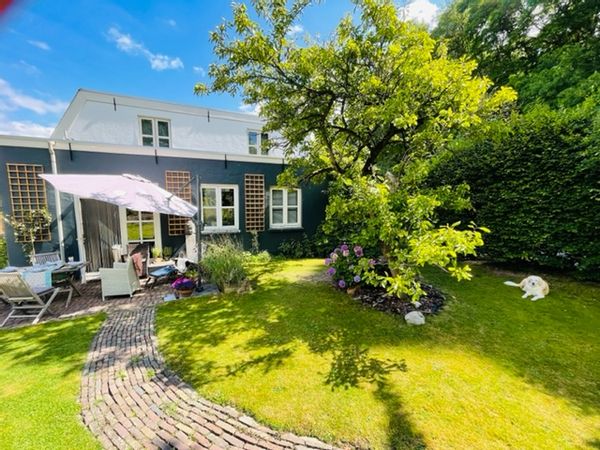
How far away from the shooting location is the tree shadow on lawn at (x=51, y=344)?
351cm

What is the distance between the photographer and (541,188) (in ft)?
19.0

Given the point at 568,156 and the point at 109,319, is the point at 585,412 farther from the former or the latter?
the point at 109,319

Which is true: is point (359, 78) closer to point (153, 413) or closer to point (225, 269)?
point (225, 269)

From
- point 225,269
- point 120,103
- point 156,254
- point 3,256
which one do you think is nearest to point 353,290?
point 225,269

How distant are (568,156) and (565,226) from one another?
143cm

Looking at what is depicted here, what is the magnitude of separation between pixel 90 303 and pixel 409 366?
6352 millimetres

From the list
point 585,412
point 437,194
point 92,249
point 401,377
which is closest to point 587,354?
point 585,412

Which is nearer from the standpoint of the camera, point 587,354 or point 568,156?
point 587,354

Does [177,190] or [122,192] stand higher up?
[177,190]

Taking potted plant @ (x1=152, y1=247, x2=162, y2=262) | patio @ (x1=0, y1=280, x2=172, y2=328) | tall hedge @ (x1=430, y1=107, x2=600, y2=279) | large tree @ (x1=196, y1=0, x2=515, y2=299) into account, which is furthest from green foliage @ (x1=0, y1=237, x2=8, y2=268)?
tall hedge @ (x1=430, y1=107, x2=600, y2=279)

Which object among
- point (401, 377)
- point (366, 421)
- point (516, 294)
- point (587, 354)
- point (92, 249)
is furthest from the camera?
point (92, 249)

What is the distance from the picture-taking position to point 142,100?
1059cm

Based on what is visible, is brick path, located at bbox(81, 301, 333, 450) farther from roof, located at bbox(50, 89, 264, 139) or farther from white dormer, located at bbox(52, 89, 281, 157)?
roof, located at bbox(50, 89, 264, 139)

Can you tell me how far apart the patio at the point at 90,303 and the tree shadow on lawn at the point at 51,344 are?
358 mm
